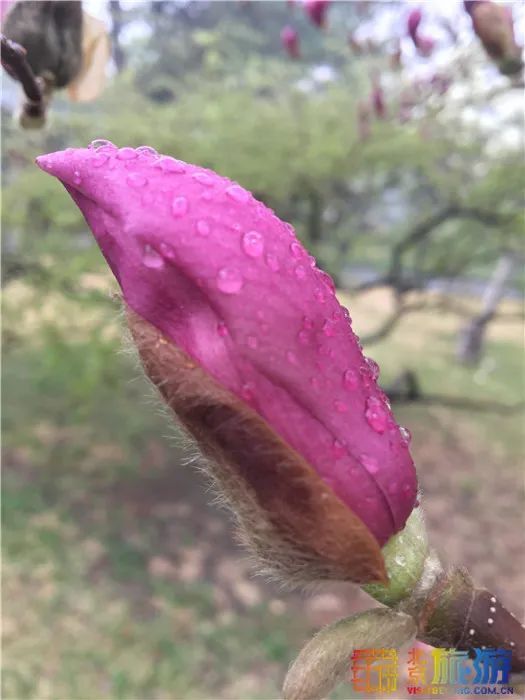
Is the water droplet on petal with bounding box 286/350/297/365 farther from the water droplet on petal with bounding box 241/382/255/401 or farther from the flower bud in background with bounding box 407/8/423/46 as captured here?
the flower bud in background with bounding box 407/8/423/46

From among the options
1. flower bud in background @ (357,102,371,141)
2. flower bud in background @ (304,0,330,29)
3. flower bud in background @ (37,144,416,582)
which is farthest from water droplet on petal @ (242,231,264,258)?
flower bud in background @ (357,102,371,141)

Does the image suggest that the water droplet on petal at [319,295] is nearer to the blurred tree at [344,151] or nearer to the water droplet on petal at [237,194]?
the water droplet on petal at [237,194]

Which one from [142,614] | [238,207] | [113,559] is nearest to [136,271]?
[238,207]

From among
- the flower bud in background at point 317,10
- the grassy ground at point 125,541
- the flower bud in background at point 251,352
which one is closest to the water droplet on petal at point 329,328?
the flower bud in background at point 251,352

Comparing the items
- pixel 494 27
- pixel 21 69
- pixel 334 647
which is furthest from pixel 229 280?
pixel 494 27

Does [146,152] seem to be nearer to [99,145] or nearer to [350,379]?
[99,145]

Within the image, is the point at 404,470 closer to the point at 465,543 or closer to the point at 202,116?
the point at 202,116
